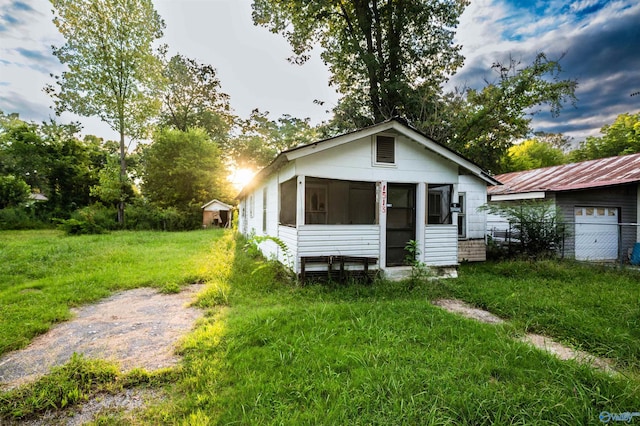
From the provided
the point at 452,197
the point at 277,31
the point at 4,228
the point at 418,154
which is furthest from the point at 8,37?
the point at 4,228

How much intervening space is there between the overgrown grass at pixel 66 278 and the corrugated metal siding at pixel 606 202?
11.5 m

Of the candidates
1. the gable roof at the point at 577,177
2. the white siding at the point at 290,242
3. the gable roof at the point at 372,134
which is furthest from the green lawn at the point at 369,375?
the gable roof at the point at 577,177

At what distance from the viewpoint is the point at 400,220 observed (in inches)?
279

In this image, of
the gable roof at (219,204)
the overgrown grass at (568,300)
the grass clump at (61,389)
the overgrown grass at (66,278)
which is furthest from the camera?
the gable roof at (219,204)

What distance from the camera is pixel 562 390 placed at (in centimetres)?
243

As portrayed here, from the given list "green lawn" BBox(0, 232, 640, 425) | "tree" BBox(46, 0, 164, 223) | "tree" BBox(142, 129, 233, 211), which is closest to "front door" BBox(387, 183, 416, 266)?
"green lawn" BBox(0, 232, 640, 425)

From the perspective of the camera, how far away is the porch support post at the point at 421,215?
6812mm

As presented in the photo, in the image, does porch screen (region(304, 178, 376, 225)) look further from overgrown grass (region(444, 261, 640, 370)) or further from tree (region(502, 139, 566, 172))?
tree (region(502, 139, 566, 172))

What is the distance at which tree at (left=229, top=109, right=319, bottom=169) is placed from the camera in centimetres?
2816

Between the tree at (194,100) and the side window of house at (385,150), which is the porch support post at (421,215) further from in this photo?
the tree at (194,100)

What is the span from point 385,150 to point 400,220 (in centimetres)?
182

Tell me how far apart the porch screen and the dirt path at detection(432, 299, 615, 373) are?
3.01 metres

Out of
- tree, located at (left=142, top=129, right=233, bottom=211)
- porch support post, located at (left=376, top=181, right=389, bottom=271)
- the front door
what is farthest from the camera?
tree, located at (left=142, top=129, right=233, bottom=211)

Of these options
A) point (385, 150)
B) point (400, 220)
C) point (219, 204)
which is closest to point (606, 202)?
point (400, 220)
